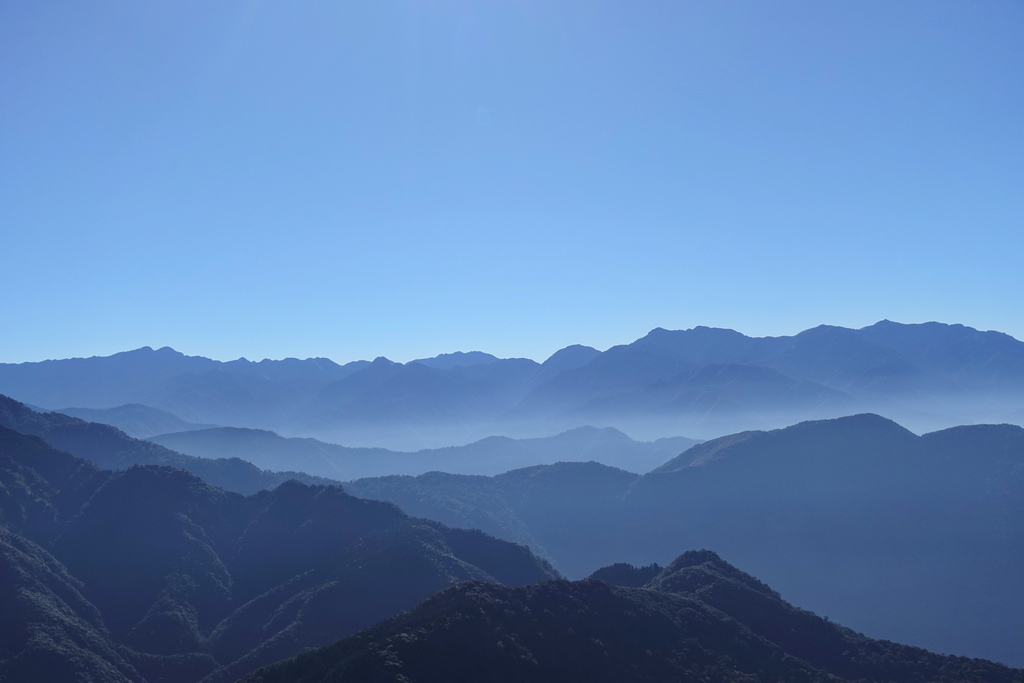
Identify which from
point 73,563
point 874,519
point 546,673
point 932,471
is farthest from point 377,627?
point 932,471

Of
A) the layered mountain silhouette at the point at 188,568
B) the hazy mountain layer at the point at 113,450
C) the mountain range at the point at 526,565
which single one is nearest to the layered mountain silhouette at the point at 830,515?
the mountain range at the point at 526,565

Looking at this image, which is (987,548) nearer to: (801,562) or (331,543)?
(801,562)

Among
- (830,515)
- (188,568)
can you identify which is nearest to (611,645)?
(188,568)

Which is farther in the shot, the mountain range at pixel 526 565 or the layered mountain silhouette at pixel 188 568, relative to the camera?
the layered mountain silhouette at pixel 188 568

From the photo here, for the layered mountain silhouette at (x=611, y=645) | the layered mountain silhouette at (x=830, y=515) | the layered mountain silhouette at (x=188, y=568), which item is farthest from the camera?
the layered mountain silhouette at (x=830, y=515)

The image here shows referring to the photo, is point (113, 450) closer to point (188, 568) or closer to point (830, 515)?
point (188, 568)

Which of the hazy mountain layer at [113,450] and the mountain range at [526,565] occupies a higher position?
the hazy mountain layer at [113,450]

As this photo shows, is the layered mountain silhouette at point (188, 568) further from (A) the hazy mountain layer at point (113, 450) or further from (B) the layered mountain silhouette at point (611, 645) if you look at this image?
(A) the hazy mountain layer at point (113, 450)
